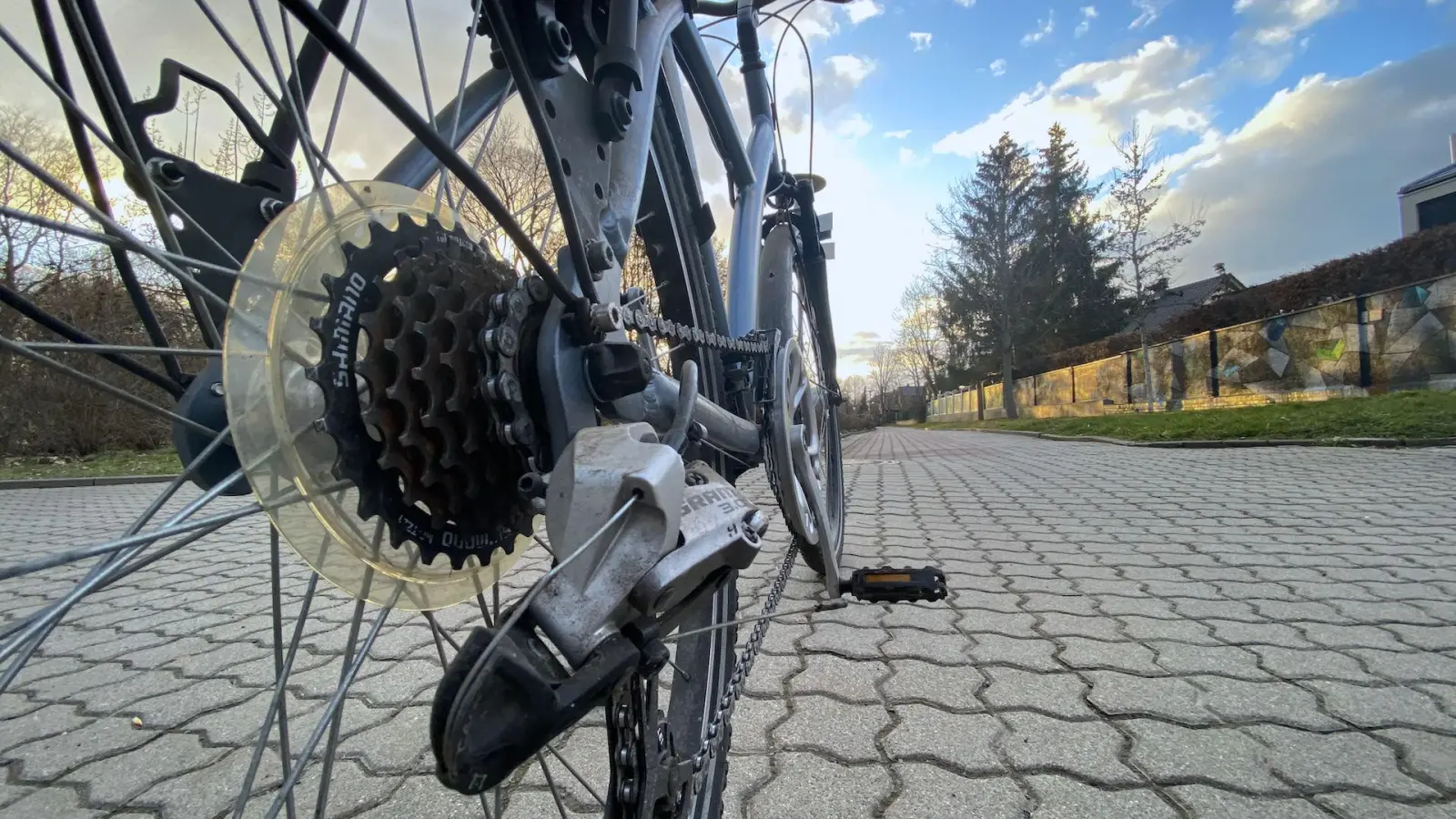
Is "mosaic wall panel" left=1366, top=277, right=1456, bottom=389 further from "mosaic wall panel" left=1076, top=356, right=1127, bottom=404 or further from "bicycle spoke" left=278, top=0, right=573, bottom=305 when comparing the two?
"bicycle spoke" left=278, top=0, right=573, bottom=305

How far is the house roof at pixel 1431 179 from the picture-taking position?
81.9ft

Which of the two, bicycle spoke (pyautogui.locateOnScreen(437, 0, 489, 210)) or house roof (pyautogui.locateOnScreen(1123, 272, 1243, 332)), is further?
house roof (pyautogui.locateOnScreen(1123, 272, 1243, 332))

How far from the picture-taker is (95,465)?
9.09 meters

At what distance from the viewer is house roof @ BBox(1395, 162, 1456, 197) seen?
2497 centimetres

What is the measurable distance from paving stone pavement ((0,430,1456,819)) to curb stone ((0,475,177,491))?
5.28 m

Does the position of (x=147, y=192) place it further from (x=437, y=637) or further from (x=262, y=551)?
(x=262, y=551)

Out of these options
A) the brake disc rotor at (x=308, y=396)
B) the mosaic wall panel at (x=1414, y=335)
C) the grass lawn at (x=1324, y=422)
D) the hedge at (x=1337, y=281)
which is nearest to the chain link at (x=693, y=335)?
the brake disc rotor at (x=308, y=396)

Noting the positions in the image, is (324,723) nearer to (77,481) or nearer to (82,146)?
(82,146)

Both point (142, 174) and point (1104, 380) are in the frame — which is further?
point (1104, 380)

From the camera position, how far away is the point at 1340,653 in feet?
6.56

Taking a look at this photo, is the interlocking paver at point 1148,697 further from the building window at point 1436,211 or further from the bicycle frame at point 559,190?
the building window at point 1436,211

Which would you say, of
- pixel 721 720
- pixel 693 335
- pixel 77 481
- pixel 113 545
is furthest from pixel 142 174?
pixel 77 481

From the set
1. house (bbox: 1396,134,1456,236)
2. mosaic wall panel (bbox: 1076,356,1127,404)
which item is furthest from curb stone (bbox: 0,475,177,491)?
house (bbox: 1396,134,1456,236)

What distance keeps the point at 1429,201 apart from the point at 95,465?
38753mm
